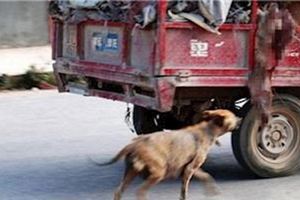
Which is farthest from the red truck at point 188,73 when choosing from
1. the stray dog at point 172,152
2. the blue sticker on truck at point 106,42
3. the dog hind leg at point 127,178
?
the dog hind leg at point 127,178

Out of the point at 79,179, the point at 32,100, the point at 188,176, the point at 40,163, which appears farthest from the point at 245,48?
the point at 32,100

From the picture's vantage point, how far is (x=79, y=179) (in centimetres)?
883

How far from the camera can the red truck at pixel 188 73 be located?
784 centimetres

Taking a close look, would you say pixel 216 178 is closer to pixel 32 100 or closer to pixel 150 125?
pixel 150 125

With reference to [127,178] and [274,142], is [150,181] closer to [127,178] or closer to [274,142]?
[127,178]

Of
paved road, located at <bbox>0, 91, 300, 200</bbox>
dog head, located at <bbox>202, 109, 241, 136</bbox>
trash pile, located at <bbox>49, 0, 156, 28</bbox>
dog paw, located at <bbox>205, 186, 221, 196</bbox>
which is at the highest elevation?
trash pile, located at <bbox>49, 0, 156, 28</bbox>

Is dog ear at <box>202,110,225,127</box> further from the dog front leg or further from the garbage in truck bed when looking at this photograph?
the garbage in truck bed

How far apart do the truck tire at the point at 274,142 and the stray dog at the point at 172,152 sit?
0.71 meters

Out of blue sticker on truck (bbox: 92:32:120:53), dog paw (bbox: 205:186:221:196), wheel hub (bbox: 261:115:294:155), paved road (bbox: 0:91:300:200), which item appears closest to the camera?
dog paw (bbox: 205:186:221:196)

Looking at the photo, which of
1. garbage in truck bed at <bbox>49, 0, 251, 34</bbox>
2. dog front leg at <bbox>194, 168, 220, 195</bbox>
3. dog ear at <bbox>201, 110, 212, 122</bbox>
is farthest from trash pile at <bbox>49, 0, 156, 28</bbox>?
dog front leg at <bbox>194, 168, 220, 195</bbox>

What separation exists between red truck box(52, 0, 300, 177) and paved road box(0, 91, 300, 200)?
1.28ft

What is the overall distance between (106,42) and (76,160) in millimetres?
1715

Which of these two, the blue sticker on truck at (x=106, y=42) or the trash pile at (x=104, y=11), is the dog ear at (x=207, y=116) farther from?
the blue sticker on truck at (x=106, y=42)

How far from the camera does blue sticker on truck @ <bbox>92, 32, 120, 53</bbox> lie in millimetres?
8422
